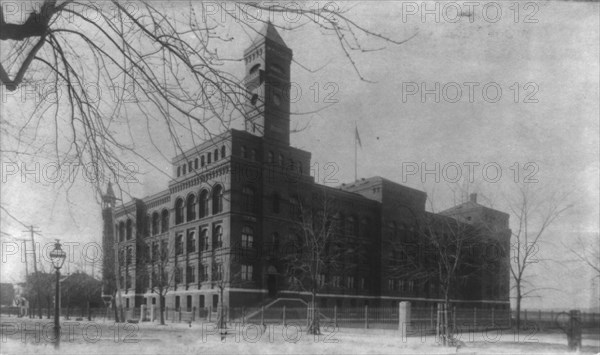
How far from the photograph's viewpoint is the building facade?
70.1 feet

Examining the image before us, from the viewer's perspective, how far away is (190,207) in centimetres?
2847

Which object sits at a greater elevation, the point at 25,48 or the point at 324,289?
the point at 25,48

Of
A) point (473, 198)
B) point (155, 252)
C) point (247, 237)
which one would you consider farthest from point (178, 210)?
point (473, 198)

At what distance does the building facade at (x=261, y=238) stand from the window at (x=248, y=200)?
6cm

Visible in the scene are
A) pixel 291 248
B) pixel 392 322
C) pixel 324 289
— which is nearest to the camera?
pixel 392 322

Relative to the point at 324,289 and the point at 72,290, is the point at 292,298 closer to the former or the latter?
the point at 324,289

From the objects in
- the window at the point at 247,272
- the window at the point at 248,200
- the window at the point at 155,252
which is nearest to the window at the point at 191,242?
the window at the point at 155,252

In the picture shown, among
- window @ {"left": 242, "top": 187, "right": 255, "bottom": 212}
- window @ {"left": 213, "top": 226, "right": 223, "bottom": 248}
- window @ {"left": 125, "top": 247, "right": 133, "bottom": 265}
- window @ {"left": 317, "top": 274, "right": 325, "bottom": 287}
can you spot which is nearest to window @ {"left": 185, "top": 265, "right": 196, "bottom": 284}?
window @ {"left": 213, "top": 226, "right": 223, "bottom": 248}

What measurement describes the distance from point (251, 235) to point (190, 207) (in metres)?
4.20

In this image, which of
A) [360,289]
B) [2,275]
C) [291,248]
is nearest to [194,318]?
[291,248]

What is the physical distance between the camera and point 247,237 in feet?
101

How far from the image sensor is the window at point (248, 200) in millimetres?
28703

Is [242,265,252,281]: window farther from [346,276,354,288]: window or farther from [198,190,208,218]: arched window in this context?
[346,276,354,288]: window

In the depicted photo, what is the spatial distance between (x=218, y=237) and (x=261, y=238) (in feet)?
8.64
